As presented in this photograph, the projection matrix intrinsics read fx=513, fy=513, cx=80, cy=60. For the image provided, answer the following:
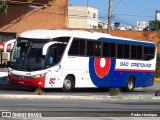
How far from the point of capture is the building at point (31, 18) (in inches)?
2157

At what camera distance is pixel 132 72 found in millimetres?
32156

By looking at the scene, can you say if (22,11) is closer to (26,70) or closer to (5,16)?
(5,16)

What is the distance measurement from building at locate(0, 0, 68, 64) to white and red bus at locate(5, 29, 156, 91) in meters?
23.5

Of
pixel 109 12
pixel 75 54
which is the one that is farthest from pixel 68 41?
pixel 109 12

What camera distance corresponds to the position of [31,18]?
5522cm

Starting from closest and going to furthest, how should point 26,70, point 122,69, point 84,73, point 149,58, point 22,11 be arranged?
1. point 26,70
2. point 84,73
3. point 122,69
4. point 149,58
5. point 22,11

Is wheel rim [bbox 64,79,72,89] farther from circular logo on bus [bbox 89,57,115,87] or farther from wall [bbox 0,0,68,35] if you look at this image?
wall [bbox 0,0,68,35]

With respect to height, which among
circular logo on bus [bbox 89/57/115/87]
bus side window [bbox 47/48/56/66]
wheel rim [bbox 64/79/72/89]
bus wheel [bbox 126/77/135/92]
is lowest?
bus wheel [bbox 126/77/135/92]

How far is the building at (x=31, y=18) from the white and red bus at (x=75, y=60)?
23483 millimetres

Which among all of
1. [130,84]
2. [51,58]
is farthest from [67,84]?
[130,84]

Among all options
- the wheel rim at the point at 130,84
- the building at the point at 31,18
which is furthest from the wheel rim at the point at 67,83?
the building at the point at 31,18

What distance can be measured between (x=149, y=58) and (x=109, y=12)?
383 inches

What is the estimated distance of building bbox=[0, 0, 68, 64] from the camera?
5478 centimetres

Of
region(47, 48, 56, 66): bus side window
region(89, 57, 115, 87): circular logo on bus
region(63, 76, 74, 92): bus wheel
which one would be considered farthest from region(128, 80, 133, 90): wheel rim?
region(47, 48, 56, 66): bus side window
